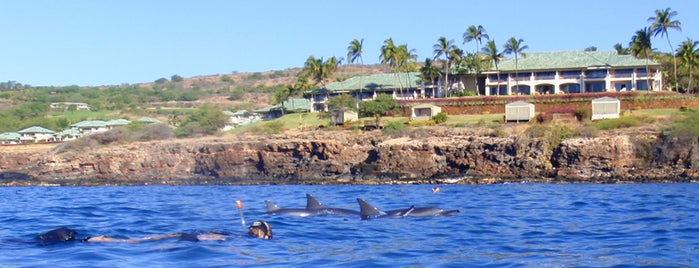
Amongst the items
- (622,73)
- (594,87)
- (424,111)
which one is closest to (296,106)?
(424,111)

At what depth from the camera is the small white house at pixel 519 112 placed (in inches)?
3137

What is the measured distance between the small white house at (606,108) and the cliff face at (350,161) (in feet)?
34.3

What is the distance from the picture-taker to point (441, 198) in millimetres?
42281

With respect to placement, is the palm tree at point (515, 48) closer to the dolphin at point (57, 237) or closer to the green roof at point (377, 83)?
the green roof at point (377, 83)

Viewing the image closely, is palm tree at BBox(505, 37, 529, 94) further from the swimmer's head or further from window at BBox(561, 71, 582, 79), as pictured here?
the swimmer's head

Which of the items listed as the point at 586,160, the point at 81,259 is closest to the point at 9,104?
the point at 586,160

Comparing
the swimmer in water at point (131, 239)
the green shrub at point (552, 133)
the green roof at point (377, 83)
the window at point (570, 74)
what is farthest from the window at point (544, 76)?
the swimmer in water at point (131, 239)

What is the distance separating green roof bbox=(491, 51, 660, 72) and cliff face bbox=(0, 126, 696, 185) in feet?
78.7

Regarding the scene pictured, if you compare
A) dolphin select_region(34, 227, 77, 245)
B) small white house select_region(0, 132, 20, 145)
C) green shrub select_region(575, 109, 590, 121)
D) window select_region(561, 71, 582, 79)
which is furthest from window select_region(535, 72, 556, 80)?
dolphin select_region(34, 227, 77, 245)

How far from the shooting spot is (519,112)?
79938 millimetres

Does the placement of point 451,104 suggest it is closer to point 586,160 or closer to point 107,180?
point 586,160

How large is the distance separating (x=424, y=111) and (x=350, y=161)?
1722cm

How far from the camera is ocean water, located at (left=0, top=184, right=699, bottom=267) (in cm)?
1912

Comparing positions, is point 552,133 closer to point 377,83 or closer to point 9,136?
point 377,83
